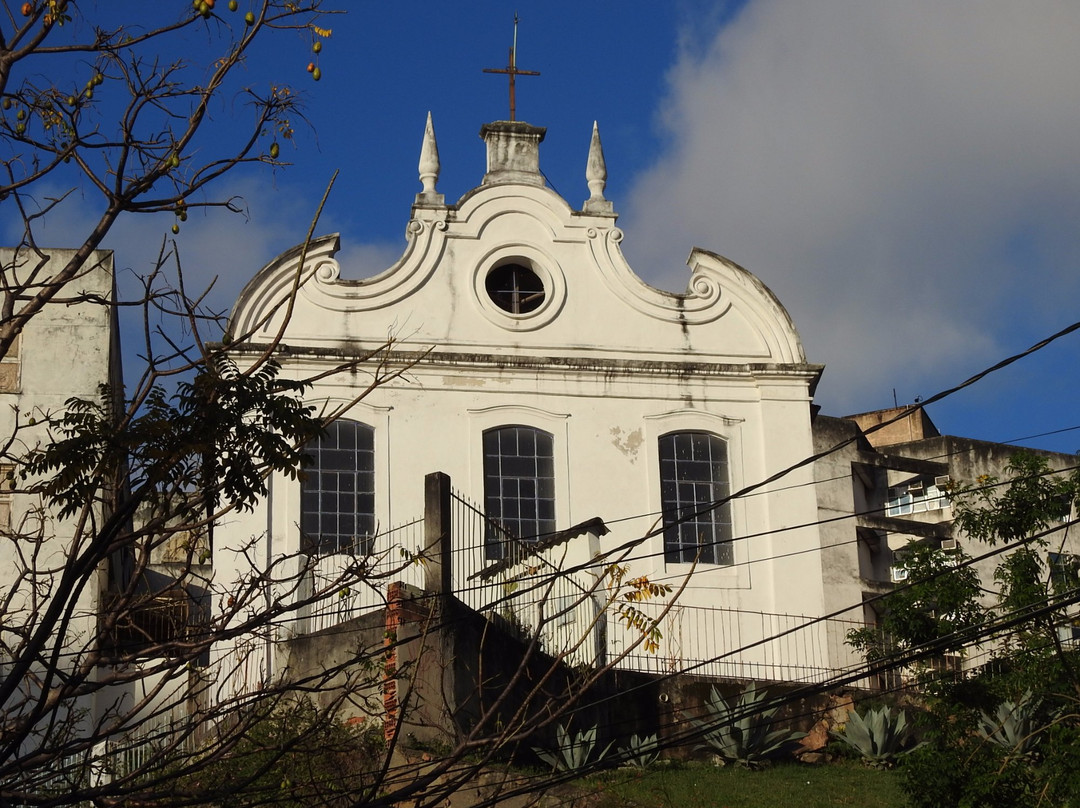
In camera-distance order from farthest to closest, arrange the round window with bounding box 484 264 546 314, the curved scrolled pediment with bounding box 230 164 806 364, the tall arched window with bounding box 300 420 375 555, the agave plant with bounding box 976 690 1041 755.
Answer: the round window with bounding box 484 264 546 314 → the curved scrolled pediment with bounding box 230 164 806 364 → the tall arched window with bounding box 300 420 375 555 → the agave plant with bounding box 976 690 1041 755

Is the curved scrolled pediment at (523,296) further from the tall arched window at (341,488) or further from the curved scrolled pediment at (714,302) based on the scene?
the tall arched window at (341,488)

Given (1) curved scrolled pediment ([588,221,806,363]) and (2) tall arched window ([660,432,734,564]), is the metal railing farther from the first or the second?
(1) curved scrolled pediment ([588,221,806,363])

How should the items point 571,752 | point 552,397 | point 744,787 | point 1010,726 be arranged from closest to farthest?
point 571,752 < point 744,787 < point 1010,726 < point 552,397

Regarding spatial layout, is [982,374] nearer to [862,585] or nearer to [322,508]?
[322,508]

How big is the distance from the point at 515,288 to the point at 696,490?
13.2 ft

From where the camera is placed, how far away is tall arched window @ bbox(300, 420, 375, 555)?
21.3m

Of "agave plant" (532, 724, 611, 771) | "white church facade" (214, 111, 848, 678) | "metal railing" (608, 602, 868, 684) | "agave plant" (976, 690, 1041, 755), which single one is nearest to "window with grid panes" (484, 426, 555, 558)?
"white church facade" (214, 111, 848, 678)

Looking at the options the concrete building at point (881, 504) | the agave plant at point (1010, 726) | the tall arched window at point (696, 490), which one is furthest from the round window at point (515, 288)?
the agave plant at point (1010, 726)

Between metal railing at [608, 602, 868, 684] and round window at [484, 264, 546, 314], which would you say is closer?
metal railing at [608, 602, 868, 684]

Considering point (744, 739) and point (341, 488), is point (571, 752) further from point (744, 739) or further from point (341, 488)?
point (341, 488)

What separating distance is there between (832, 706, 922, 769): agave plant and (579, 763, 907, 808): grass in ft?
1.18

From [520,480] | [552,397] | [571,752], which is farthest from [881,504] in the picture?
[571,752]

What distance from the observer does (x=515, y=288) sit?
2330cm

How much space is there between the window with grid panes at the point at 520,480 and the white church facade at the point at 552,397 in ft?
0.09
